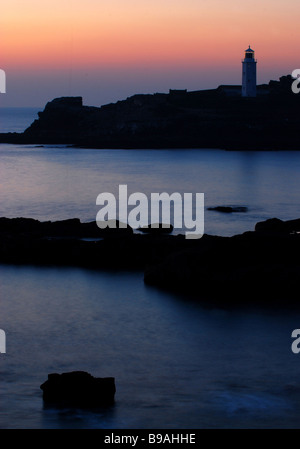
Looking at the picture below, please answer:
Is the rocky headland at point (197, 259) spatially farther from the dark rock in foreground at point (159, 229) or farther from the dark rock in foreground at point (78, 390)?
the dark rock in foreground at point (78, 390)

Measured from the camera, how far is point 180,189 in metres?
32.0

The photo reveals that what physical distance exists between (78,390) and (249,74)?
53518mm

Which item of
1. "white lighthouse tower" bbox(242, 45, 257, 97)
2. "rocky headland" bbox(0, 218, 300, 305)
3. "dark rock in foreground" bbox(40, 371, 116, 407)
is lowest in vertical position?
"dark rock in foreground" bbox(40, 371, 116, 407)

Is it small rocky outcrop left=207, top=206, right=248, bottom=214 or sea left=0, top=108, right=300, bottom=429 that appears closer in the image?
sea left=0, top=108, right=300, bottom=429

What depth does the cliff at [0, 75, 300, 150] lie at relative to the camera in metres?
58.4

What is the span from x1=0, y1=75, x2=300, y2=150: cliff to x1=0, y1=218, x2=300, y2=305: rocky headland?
40628 mm

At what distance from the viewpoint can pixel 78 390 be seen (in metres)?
7.86

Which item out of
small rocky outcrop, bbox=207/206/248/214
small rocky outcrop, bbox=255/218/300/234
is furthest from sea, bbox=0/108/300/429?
small rocky outcrop, bbox=207/206/248/214

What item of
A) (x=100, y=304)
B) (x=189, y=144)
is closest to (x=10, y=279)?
(x=100, y=304)

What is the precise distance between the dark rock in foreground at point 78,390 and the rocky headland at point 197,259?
4557mm

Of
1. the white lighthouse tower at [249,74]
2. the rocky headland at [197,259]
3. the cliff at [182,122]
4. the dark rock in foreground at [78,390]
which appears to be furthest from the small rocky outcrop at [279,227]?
the white lighthouse tower at [249,74]

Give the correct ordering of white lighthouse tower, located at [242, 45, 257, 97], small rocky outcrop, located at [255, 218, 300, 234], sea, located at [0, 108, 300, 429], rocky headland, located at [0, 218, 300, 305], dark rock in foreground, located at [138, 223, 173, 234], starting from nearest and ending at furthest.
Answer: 1. sea, located at [0, 108, 300, 429]
2. rocky headland, located at [0, 218, 300, 305]
3. small rocky outcrop, located at [255, 218, 300, 234]
4. dark rock in foreground, located at [138, 223, 173, 234]
5. white lighthouse tower, located at [242, 45, 257, 97]

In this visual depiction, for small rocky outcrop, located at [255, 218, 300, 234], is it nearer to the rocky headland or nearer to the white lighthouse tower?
the rocky headland

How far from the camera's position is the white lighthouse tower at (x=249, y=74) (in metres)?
57.8
